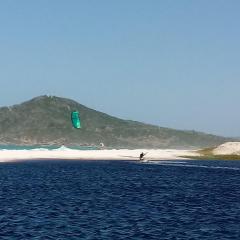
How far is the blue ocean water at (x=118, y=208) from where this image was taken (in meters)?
47.5

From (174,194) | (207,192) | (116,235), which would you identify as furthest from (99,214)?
(207,192)

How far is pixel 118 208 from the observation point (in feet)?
200

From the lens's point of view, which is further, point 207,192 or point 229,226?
point 207,192

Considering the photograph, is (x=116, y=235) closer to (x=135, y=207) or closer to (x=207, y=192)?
(x=135, y=207)

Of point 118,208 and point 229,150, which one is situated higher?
point 229,150

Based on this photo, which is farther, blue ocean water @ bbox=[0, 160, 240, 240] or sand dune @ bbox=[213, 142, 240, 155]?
sand dune @ bbox=[213, 142, 240, 155]

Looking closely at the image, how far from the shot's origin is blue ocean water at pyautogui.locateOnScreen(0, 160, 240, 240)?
156 feet

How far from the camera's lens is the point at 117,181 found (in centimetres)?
9550

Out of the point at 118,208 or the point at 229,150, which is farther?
the point at 229,150

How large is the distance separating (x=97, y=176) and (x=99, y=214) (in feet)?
163

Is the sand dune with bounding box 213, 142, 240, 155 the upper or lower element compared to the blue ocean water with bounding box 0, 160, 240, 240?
upper

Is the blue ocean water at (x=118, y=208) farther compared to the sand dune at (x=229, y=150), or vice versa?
the sand dune at (x=229, y=150)

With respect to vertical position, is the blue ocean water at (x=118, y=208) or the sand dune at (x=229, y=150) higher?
the sand dune at (x=229, y=150)

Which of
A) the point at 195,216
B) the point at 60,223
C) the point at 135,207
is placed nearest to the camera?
the point at 60,223
